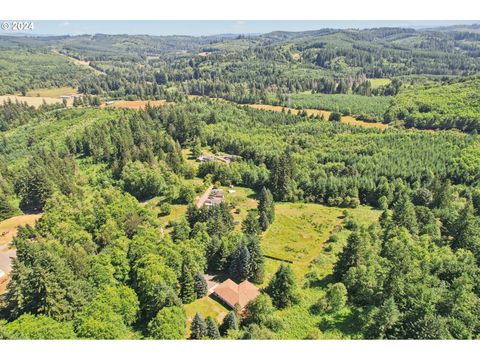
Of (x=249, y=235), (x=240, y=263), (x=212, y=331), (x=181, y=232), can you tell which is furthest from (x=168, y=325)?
(x=249, y=235)

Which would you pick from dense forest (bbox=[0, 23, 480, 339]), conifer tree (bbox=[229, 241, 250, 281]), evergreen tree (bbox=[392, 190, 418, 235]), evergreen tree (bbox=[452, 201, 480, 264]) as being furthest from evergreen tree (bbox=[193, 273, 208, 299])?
evergreen tree (bbox=[452, 201, 480, 264])

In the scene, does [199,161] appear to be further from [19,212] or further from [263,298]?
[263,298]

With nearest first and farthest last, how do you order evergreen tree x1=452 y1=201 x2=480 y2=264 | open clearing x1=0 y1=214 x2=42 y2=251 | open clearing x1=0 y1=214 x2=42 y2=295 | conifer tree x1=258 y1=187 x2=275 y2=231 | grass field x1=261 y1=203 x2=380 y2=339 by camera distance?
1. grass field x1=261 y1=203 x2=380 y2=339
2. open clearing x1=0 y1=214 x2=42 y2=295
3. evergreen tree x1=452 y1=201 x2=480 y2=264
4. open clearing x1=0 y1=214 x2=42 y2=251
5. conifer tree x1=258 y1=187 x2=275 y2=231

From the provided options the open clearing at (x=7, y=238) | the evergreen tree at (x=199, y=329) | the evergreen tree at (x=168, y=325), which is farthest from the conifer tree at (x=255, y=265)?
the open clearing at (x=7, y=238)

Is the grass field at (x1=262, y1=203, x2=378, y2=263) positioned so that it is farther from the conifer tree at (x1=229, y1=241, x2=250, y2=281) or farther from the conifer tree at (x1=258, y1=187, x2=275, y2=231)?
the conifer tree at (x1=229, y1=241, x2=250, y2=281)

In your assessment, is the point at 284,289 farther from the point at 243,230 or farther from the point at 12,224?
the point at 12,224

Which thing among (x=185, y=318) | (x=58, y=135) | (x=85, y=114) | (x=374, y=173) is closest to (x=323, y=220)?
(x=374, y=173)

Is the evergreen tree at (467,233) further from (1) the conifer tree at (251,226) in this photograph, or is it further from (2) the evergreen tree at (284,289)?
(1) the conifer tree at (251,226)
